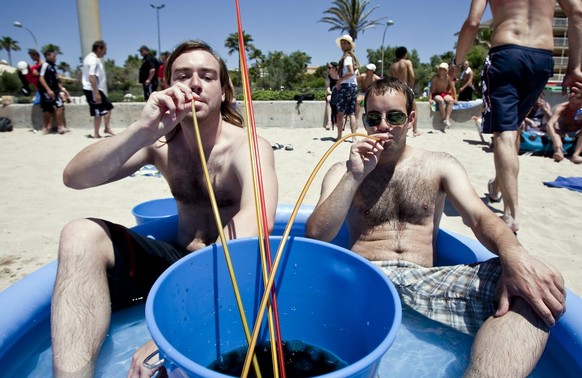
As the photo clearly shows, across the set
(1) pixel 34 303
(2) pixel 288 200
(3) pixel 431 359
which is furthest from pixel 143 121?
(2) pixel 288 200

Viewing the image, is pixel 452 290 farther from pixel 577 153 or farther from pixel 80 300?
pixel 577 153

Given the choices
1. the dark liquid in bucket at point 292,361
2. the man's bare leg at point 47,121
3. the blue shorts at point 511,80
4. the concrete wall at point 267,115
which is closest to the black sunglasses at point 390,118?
the dark liquid in bucket at point 292,361

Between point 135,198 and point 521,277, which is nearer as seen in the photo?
point 521,277

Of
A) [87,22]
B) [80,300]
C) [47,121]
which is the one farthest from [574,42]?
[87,22]

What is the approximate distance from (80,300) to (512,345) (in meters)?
1.48

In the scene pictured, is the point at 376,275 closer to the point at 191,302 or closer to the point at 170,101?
the point at 191,302

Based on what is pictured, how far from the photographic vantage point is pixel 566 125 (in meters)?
5.83

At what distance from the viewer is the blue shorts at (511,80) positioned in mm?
2711

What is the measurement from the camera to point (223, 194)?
190 cm

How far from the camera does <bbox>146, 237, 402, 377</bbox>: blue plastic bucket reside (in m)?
1.18

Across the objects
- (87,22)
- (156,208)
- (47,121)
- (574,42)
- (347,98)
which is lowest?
(156,208)

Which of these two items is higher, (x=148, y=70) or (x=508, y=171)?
(x=148, y=70)

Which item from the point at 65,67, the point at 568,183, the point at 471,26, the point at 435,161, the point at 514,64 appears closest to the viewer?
the point at 435,161

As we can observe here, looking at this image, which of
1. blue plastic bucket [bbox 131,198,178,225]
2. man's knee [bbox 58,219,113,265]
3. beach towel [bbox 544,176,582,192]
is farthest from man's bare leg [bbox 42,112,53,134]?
beach towel [bbox 544,176,582,192]
